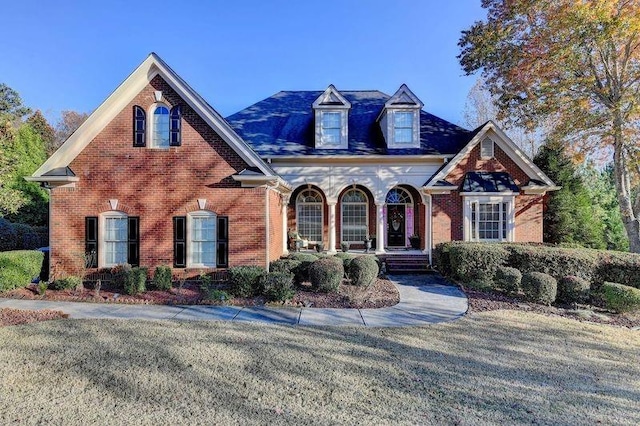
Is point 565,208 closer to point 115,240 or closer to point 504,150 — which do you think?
point 504,150

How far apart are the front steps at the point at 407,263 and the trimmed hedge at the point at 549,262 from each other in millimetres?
2424

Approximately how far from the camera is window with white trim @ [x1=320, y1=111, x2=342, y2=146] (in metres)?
16.2

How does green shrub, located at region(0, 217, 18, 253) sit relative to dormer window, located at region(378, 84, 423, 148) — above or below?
below

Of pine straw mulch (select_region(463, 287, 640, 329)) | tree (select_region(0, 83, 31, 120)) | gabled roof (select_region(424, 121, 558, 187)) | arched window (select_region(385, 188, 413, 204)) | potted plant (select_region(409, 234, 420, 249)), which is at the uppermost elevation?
tree (select_region(0, 83, 31, 120))

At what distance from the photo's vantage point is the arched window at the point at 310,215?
17.6 metres

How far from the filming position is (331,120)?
16281mm

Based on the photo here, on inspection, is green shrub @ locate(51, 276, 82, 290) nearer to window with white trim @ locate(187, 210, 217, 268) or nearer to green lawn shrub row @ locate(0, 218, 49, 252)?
window with white trim @ locate(187, 210, 217, 268)

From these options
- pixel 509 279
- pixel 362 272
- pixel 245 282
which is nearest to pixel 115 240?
pixel 245 282

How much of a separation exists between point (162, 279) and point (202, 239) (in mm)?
1713

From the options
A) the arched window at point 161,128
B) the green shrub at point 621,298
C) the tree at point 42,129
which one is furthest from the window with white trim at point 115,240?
the tree at point 42,129

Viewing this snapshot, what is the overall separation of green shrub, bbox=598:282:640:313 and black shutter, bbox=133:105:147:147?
14238mm

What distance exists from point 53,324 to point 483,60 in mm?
17879

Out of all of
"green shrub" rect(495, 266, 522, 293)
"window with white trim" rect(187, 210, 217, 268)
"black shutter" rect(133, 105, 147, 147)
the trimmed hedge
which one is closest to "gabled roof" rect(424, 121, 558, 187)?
the trimmed hedge

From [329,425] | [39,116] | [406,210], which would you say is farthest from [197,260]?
[39,116]
